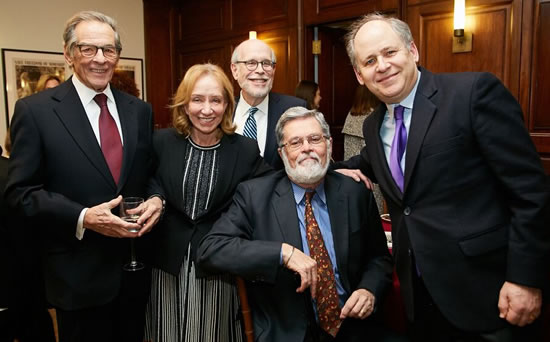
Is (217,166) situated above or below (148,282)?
above

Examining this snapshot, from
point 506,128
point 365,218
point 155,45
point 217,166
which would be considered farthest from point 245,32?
point 506,128

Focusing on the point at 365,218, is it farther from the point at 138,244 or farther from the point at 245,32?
the point at 245,32

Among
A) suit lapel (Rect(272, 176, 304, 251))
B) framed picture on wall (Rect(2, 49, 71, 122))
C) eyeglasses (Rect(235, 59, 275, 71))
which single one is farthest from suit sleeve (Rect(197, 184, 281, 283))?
A: framed picture on wall (Rect(2, 49, 71, 122))

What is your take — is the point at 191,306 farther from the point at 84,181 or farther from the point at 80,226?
the point at 84,181

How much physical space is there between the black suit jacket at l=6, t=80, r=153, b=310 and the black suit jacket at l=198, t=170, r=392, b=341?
43 cm

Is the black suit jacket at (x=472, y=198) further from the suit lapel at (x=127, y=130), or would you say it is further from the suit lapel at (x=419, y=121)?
the suit lapel at (x=127, y=130)

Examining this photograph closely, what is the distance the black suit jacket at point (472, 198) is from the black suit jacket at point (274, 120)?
1.10m

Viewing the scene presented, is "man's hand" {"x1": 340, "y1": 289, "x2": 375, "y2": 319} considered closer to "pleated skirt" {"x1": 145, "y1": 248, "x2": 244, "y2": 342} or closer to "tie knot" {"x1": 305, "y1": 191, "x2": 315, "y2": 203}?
"tie knot" {"x1": 305, "y1": 191, "x2": 315, "y2": 203}

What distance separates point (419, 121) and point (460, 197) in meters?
0.29

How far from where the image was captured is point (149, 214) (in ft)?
6.15

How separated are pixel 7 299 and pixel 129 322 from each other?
73 cm

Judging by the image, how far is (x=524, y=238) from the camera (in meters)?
1.43

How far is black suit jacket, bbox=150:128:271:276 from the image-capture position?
6.82ft

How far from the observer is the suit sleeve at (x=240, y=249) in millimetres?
1682
